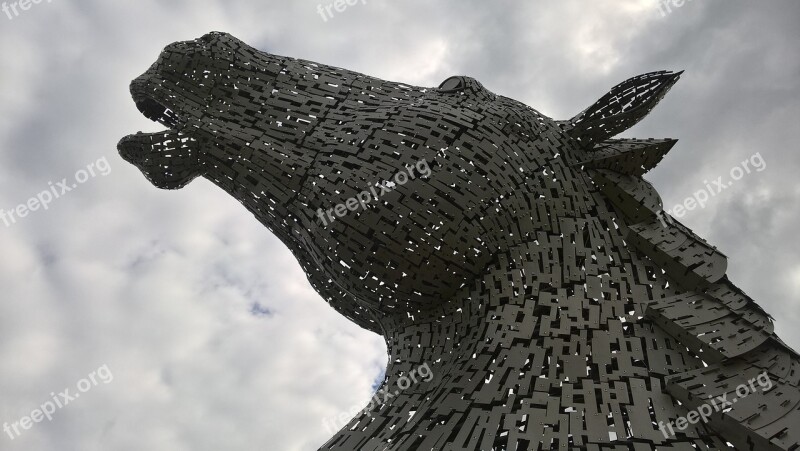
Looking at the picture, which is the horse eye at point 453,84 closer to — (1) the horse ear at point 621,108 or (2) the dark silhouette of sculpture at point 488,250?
(2) the dark silhouette of sculpture at point 488,250

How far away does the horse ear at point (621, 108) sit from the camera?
4.74m

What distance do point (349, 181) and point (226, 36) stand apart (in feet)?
6.40

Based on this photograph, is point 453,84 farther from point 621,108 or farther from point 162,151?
point 162,151

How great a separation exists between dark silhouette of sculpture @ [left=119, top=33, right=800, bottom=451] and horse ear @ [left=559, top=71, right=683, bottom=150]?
0.01 meters

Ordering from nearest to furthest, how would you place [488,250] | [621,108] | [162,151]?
[488,250], [621,108], [162,151]

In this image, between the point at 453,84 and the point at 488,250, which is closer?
the point at 488,250

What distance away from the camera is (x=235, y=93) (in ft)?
17.1

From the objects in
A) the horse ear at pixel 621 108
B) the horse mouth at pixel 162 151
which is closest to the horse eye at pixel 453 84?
the horse ear at pixel 621 108

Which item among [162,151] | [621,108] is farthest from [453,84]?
[162,151]

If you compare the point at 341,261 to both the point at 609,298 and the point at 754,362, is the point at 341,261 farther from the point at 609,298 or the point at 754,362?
the point at 754,362

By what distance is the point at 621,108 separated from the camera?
485 centimetres

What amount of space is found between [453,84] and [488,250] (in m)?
1.56

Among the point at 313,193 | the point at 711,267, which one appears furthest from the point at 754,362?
the point at 313,193

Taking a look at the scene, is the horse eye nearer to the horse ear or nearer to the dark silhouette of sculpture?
the dark silhouette of sculpture
